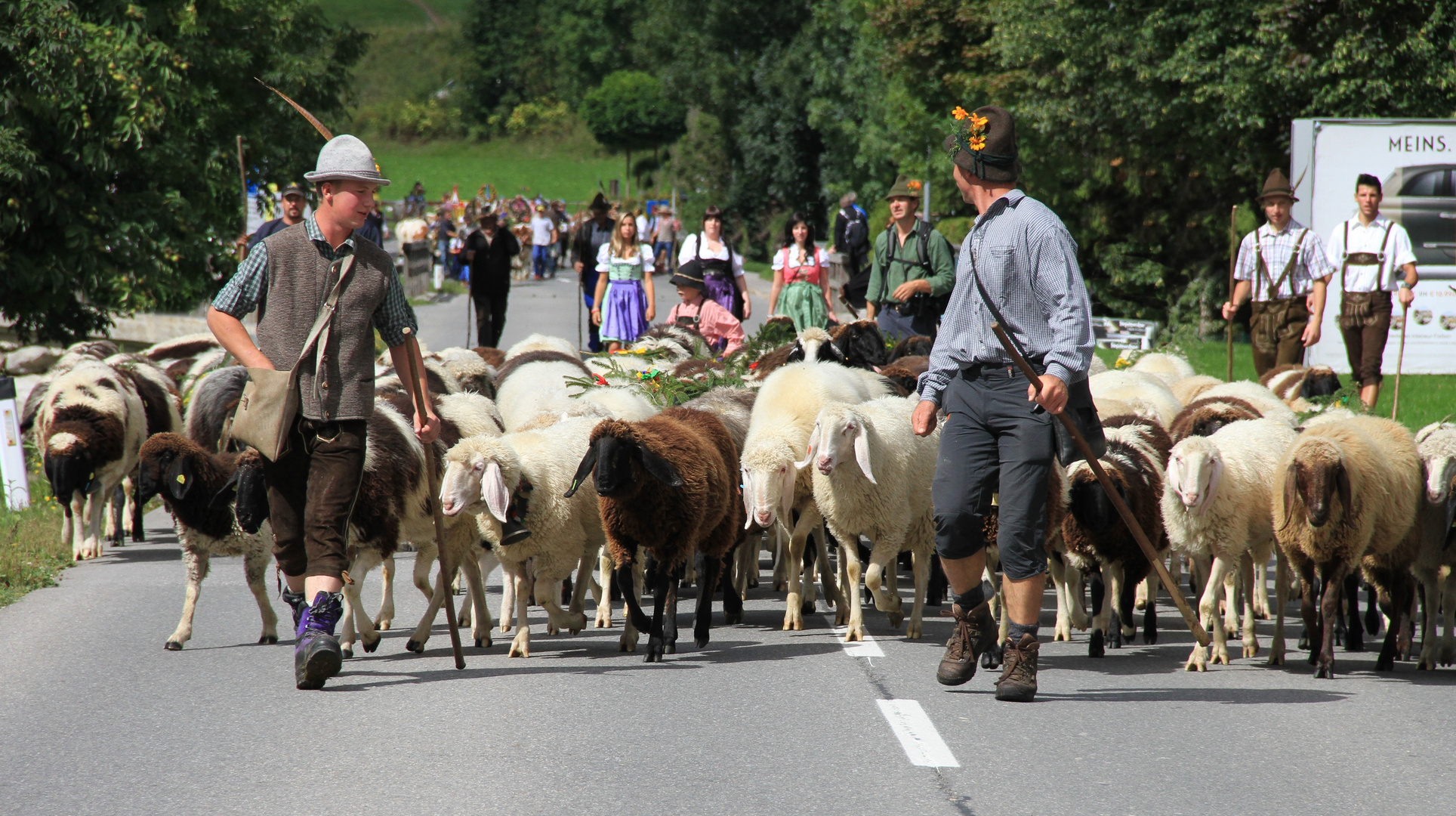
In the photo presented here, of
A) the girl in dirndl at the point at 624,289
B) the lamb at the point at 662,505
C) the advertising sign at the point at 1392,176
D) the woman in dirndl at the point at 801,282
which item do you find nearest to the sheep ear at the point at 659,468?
the lamb at the point at 662,505

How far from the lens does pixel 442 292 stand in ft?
132

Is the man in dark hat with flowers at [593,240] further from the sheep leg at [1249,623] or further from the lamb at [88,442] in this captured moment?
the sheep leg at [1249,623]

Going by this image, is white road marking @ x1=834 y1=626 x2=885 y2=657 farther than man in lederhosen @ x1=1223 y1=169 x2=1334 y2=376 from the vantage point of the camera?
No

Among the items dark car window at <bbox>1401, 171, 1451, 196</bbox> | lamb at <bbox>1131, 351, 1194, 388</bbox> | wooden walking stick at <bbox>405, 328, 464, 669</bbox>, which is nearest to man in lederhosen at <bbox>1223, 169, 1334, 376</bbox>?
lamb at <bbox>1131, 351, 1194, 388</bbox>

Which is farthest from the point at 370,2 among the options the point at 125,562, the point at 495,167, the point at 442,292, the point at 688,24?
the point at 125,562

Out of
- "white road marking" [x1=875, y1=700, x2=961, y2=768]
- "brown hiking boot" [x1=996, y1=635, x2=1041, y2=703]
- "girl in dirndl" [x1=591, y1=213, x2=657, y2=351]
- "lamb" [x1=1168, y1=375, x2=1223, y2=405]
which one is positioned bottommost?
"white road marking" [x1=875, y1=700, x2=961, y2=768]

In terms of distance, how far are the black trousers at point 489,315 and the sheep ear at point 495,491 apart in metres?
11.8

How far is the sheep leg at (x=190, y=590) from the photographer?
733cm

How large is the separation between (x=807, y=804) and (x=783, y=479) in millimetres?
3279

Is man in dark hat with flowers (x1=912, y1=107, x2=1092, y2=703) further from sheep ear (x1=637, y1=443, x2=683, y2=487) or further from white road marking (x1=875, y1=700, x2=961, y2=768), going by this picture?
sheep ear (x1=637, y1=443, x2=683, y2=487)

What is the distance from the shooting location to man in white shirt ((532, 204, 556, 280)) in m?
44.6

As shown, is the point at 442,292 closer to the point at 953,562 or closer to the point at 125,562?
the point at 125,562

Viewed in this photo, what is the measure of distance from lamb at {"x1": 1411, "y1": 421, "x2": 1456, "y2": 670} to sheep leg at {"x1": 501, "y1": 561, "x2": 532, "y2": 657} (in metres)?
4.28

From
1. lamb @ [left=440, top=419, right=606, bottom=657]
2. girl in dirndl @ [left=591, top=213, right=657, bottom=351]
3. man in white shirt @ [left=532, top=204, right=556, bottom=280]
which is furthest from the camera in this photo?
man in white shirt @ [left=532, top=204, right=556, bottom=280]
